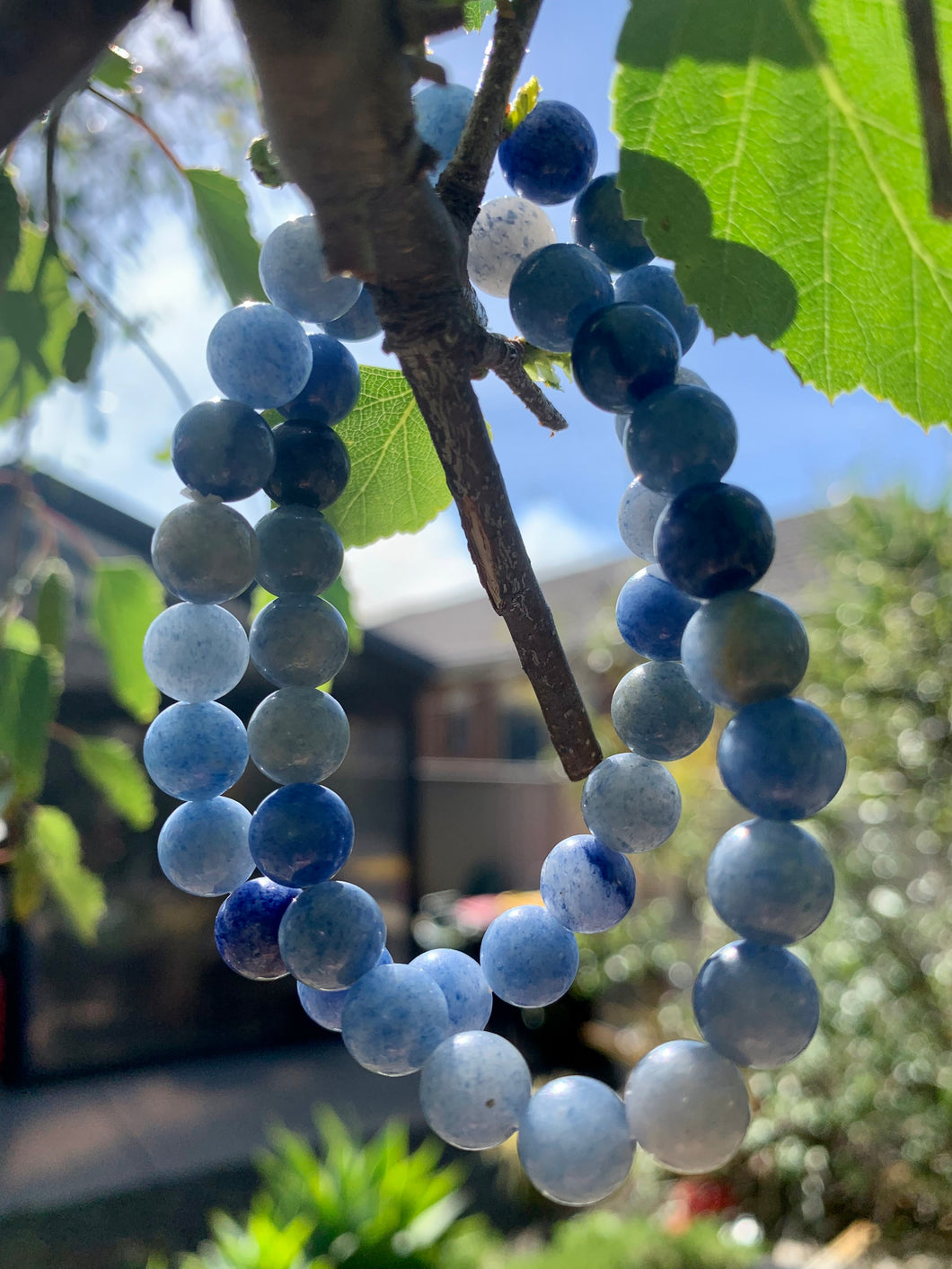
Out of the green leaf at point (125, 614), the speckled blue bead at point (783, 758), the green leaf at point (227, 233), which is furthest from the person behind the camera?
the green leaf at point (125, 614)

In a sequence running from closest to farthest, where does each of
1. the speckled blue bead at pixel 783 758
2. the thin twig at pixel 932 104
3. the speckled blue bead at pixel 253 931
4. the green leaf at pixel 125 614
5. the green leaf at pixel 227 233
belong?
the thin twig at pixel 932 104 → the speckled blue bead at pixel 783 758 → the speckled blue bead at pixel 253 931 → the green leaf at pixel 227 233 → the green leaf at pixel 125 614

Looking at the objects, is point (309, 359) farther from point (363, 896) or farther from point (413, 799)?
point (413, 799)

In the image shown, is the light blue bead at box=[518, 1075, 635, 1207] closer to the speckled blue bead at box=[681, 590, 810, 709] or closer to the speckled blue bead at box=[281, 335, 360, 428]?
the speckled blue bead at box=[681, 590, 810, 709]

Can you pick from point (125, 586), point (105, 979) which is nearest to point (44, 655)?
point (125, 586)

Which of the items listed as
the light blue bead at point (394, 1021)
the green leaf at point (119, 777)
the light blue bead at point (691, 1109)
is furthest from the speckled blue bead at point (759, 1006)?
the green leaf at point (119, 777)

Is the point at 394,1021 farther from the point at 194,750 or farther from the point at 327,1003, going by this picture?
the point at 194,750

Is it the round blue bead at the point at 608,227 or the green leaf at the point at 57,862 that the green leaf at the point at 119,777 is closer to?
the green leaf at the point at 57,862
